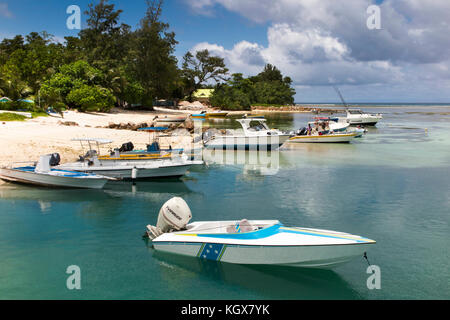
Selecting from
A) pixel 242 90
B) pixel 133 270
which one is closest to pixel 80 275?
pixel 133 270

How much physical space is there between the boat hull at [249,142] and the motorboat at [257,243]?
24.5 m

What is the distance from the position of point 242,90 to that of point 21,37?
67375 millimetres

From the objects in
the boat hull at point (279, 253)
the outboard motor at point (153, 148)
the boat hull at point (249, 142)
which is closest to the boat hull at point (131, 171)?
the outboard motor at point (153, 148)

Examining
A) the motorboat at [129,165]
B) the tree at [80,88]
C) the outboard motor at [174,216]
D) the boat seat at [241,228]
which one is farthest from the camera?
the tree at [80,88]

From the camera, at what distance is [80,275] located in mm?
11844

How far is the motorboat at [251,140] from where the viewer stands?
37.3m

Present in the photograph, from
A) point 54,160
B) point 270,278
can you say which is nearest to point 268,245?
point 270,278

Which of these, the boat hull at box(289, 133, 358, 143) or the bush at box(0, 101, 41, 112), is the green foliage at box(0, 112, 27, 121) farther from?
the boat hull at box(289, 133, 358, 143)

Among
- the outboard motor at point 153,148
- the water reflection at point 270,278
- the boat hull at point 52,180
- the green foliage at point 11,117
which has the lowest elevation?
the water reflection at point 270,278

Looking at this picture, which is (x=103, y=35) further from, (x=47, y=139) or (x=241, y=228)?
(x=241, y=228)

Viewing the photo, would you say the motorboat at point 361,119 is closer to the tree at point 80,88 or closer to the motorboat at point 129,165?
the tree at point 80,88

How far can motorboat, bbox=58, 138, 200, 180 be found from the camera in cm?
2297

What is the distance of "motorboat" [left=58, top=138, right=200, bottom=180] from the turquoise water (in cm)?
76
